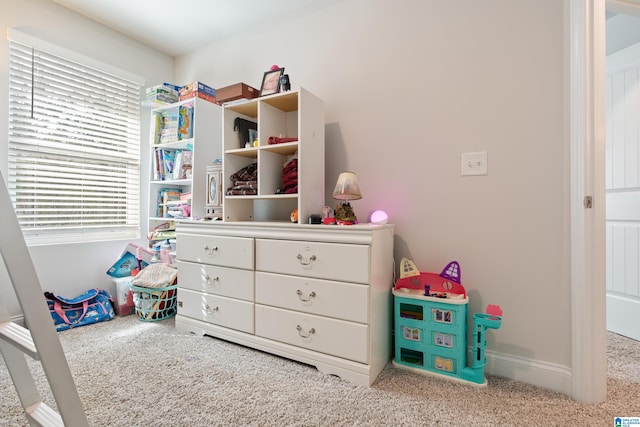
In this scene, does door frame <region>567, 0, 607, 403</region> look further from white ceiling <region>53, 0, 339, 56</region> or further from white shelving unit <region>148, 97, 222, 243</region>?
white shelving unit <region>148, 97, 222, 243</region>

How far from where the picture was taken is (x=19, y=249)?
2.29 feet

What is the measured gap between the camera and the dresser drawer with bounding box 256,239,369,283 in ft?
5.03

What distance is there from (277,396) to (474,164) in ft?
5.18

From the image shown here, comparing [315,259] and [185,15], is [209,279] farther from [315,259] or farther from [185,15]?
[185,15]

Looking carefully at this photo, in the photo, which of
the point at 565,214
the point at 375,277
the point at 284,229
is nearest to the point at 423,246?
the point at 375,277

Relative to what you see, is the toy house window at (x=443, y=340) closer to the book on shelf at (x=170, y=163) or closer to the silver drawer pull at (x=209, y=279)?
the silver drawer pull at (x=209, y=279)

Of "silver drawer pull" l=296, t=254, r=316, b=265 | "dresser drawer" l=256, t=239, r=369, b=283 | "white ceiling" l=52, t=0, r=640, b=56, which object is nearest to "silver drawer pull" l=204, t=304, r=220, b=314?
"dresser drawer" l=256, t=239, r=369, b=283

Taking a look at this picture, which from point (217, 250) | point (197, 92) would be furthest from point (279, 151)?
point (197, 92)

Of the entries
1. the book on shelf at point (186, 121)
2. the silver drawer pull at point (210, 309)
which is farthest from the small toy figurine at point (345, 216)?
the book on shelf at point (186, 121)

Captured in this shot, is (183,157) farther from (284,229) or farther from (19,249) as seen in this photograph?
(19,249)

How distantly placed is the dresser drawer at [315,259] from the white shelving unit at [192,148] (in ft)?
3.07

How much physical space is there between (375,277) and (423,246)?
46 centimetres

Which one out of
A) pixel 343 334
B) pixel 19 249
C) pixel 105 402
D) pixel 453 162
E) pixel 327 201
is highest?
pixel 453 162

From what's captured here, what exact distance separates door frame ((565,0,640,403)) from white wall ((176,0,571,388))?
9 cm
